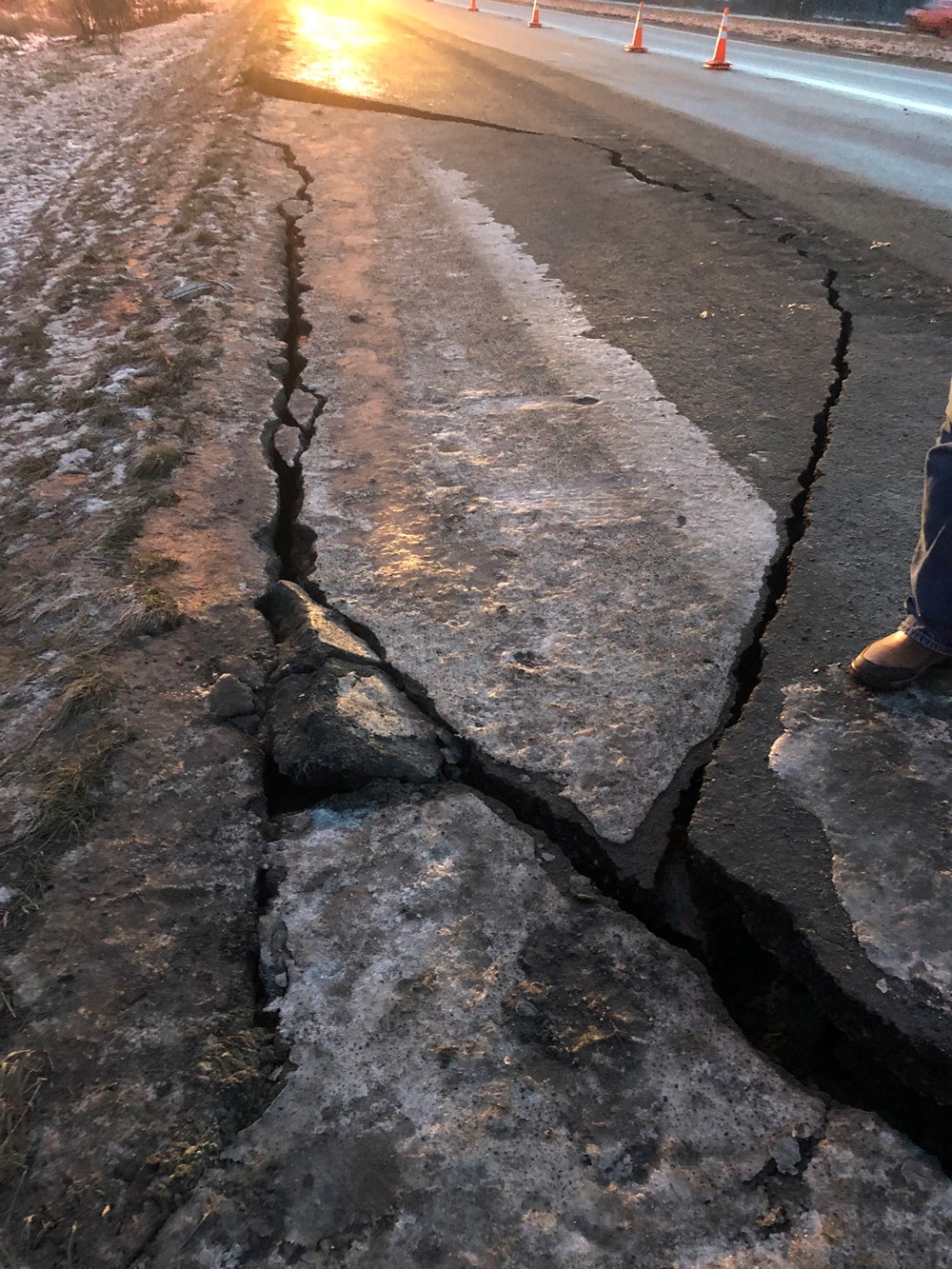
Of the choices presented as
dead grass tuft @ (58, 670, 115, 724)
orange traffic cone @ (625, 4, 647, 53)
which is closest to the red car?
orange traffic cone @ (625, 4, 647, 53)

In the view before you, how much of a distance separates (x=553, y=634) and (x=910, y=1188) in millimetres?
1374

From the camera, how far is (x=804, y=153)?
6727 mm

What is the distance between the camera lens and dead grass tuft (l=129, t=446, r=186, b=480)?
9.81 feet

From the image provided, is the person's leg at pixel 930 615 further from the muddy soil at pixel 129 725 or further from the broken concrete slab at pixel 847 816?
the muddy soil at pixel 129 725

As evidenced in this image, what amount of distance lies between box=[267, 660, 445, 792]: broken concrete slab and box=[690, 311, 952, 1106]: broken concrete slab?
2.15ft

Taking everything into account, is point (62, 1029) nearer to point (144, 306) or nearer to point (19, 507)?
point (19, 507)

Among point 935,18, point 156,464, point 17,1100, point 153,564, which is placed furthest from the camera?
point 935,18

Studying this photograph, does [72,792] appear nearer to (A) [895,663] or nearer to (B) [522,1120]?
(B) [522,1120]

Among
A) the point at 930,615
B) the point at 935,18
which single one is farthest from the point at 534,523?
the point at 935,18

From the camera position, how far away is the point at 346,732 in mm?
2023

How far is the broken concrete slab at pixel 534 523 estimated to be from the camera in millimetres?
2068

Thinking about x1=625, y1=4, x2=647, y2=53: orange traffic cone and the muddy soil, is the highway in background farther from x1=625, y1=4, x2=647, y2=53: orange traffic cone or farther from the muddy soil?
the muddy soil

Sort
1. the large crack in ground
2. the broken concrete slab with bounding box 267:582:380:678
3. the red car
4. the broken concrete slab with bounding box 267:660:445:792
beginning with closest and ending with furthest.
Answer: the large crack in ground
the broken concrete slab with bounding box 267:660:445:792
the broken concrete slab with bounding box 267:582:380:678
the red car

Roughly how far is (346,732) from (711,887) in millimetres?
865
